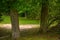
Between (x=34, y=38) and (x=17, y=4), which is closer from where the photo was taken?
(x=17, y=4)

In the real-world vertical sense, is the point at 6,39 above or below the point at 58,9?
below

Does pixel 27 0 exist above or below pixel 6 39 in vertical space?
Result: above

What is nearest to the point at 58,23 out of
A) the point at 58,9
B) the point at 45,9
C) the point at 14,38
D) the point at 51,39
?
the point at 58,9

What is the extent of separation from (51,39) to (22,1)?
10.8 feet

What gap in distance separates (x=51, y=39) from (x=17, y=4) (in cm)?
343

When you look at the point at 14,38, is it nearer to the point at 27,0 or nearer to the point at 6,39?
the point at 6,39

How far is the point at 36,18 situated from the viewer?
28047 millimetres

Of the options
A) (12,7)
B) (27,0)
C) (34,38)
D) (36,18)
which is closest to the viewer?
(12,7)

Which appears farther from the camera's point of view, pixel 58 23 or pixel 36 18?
pixel 36 18

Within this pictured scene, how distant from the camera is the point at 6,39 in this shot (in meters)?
11.8

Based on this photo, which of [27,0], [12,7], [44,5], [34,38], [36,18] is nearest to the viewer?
[12,7]

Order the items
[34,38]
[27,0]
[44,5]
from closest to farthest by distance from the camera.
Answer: [27,0], [34,38], [44,5]

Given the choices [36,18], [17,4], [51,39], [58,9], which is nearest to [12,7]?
[17,4]

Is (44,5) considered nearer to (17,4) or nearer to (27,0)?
(27,0)
